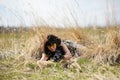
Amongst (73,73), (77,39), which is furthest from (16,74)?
(77,39)

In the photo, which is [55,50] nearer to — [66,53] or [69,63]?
[66,53]

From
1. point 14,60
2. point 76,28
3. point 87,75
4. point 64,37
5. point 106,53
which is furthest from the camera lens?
point 64,37

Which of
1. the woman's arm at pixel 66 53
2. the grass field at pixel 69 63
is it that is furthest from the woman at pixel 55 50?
the grass field at pixel 69 63

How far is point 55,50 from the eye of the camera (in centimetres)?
725

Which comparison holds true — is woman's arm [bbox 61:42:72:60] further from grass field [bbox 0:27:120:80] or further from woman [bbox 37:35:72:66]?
grass field [bbox 0:27:120:80]

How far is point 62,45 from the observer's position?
7.30 metres

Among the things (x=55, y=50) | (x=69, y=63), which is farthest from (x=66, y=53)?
(x=69, y=63)

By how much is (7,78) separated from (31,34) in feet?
10.5

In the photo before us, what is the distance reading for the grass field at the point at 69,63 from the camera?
6.06 m

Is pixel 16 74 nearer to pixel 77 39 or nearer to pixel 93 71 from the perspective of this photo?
pixel 93 71

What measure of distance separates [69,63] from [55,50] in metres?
0.66

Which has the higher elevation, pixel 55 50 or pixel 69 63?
pixel 55 50

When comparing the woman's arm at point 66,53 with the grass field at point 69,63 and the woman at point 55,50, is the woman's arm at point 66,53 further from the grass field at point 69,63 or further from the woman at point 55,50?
the grass field at point 69,63

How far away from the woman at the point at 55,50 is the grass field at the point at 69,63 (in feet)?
0.82
